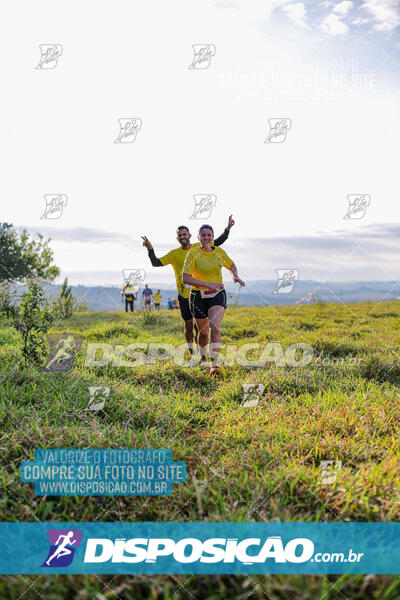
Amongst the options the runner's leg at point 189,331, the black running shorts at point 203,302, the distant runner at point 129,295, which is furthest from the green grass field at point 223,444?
the distant runner at point 129,295

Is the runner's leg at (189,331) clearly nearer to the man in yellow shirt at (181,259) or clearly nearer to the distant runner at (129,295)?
the man in yellow shirt at (181,259)

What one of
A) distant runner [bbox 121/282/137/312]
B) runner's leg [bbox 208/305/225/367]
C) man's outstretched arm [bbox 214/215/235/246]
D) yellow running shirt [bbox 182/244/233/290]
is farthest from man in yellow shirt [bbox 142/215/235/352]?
distant runner [bbox 121/282/137/312]

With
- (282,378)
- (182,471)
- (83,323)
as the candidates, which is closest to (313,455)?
(182,471)

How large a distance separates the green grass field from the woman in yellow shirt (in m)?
0.93

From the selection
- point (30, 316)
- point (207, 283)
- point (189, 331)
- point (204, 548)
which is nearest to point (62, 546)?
point (204, 548)

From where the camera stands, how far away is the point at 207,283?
21.9 ft

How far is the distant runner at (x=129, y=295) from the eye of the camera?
65.8 feet

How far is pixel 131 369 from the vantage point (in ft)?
20.7

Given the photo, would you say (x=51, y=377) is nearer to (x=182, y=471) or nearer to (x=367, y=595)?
(x=182, y=471)

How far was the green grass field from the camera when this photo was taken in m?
2.20

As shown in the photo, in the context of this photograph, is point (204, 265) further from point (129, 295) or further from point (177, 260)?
point (129, 295)

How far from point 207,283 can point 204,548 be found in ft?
15.2

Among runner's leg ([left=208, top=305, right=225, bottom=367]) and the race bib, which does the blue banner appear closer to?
runner's leg ([left=208, top=305, right=225, bottom=367])

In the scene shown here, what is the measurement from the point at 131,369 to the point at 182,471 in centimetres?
313
